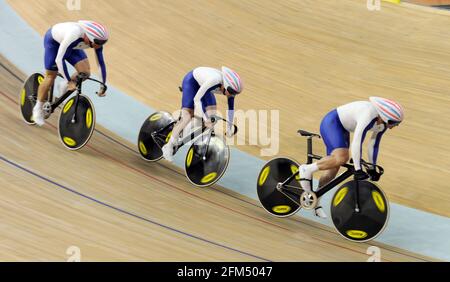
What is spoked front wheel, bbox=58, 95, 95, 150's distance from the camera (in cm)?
558

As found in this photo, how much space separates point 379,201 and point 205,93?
4.64 ft

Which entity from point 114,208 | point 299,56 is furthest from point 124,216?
point 299,56

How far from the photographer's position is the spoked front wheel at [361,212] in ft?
15.3

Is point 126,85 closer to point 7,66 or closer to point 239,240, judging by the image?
point 7,66

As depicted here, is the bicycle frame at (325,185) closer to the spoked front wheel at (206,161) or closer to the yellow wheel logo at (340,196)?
the yellow wheel logo at (340,196)

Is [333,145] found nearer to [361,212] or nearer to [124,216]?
[361,212]

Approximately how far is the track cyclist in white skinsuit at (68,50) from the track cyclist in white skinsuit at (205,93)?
2.10ft

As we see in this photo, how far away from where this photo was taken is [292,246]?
186 inches

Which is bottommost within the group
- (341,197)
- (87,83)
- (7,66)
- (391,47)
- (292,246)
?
(7,66)

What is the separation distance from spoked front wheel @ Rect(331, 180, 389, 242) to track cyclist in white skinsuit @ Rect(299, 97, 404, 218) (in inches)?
3.7

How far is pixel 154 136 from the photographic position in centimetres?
581

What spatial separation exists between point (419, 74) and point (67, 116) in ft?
10.8
